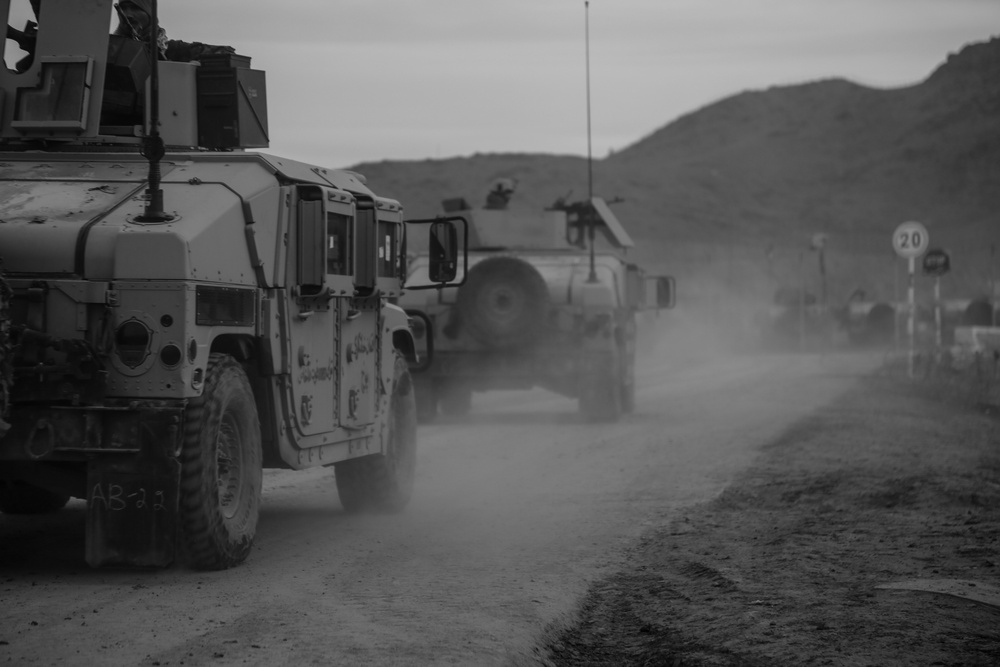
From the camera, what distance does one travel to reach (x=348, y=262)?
962 cm

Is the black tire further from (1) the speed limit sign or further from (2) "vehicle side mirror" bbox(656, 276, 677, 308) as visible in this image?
(1) the speed limit sign

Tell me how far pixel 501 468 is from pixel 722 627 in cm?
715

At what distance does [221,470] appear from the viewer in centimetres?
816

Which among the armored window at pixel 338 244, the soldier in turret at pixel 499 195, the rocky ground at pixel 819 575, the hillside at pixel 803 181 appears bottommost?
the rocky ground at pixel 819 575

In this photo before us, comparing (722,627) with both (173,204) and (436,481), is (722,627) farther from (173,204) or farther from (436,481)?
(436,481)

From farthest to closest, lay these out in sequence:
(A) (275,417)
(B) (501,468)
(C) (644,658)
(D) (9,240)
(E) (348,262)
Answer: (B) (501,468)
(E) (348,262)
(A) (275,417)
(D) (9,240)
(C) (644,658)

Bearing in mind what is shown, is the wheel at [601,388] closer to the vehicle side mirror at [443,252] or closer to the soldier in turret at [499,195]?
the soldier in turret at [499,195]

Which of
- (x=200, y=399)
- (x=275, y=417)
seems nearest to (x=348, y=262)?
(x=275, y=417)

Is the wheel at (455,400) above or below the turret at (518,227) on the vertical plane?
below

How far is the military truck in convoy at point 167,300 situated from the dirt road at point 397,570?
0.44m

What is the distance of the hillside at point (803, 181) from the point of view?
9619cm

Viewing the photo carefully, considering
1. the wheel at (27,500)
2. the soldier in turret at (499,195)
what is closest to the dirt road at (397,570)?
the wheel at (27,500)

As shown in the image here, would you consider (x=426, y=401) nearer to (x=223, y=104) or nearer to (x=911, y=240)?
(x=911, y=240)

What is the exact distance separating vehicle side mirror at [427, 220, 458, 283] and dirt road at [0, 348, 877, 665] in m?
1.71
